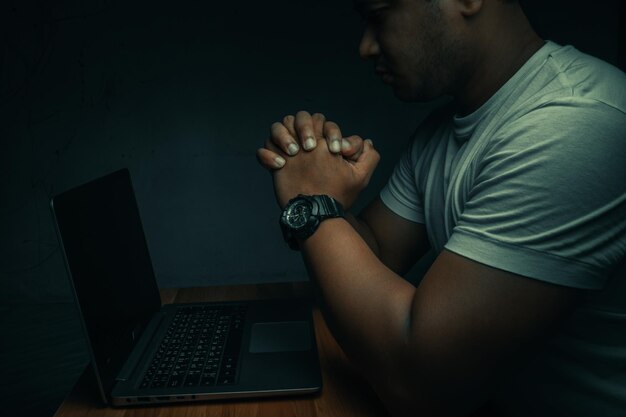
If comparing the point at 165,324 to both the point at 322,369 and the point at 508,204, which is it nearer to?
the point at 322,369

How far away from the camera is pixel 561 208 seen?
2.13 ft

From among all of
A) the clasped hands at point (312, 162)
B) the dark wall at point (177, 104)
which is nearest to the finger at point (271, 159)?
the clasped hands at point (312, 162)

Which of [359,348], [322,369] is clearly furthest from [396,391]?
[322,369]

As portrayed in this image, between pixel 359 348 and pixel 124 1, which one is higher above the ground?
pixel 124 1

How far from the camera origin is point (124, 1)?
55.8 inches

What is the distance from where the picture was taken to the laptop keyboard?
81cm

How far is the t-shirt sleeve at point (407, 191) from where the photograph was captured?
1.18 metres

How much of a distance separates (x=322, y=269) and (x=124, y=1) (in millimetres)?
1043

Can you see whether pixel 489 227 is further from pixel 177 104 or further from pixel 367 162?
pixel 177 104

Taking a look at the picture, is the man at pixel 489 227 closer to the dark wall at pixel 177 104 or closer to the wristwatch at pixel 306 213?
the wristwatch at pixel 306 213

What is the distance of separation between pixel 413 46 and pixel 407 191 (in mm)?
364

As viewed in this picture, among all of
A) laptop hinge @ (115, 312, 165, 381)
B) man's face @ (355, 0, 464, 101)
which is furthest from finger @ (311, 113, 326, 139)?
laptop hinge @ (115, 312, 165, 381)

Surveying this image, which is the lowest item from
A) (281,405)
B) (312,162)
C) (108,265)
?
(281,405)

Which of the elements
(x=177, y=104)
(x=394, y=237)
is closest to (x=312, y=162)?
(x=394, y=237)
